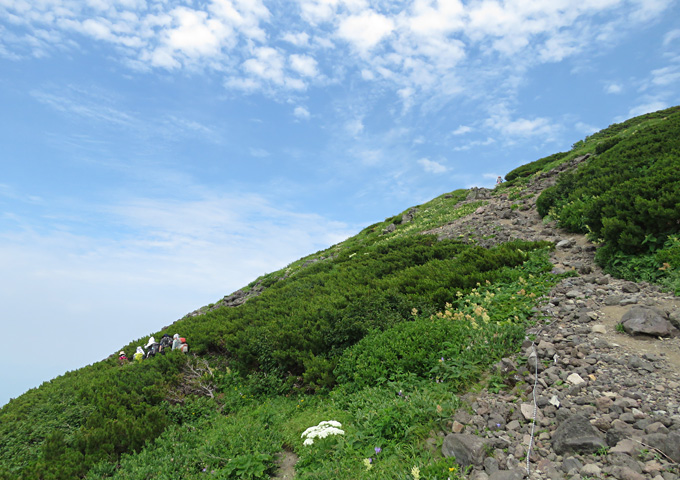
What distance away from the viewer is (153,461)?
6.94m

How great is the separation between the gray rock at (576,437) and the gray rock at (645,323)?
115 inches

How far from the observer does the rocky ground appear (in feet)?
13.6

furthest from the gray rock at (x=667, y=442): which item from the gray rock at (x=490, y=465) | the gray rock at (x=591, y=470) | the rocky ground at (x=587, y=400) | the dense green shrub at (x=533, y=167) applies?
the dense green shrub at (x=533, y=167)

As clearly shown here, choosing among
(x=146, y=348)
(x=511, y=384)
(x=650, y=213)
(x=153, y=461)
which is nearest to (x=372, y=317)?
(x=511, y=384)

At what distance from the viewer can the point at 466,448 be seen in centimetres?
464

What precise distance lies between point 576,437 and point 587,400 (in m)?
0.86

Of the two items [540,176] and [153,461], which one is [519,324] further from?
[540,176]

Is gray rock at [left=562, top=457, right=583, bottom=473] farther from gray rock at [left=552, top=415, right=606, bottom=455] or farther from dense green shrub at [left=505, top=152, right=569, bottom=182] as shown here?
dense green shrub at [left=505, top=152, right=569, bottom=182]

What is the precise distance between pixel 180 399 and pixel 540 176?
26237mm

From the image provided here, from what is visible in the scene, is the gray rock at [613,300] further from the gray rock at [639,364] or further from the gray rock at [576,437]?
the gray rock at [576,437]

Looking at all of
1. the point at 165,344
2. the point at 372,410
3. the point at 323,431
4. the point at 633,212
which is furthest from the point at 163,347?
the point at 633,212

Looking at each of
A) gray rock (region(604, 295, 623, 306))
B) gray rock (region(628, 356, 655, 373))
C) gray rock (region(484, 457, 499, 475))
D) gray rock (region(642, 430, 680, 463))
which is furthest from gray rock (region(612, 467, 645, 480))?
gray rock (region(604, 295, 623, 306))

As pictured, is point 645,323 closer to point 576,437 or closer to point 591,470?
point 576,437

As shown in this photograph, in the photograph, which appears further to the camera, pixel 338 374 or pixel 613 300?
pixel 338 374
